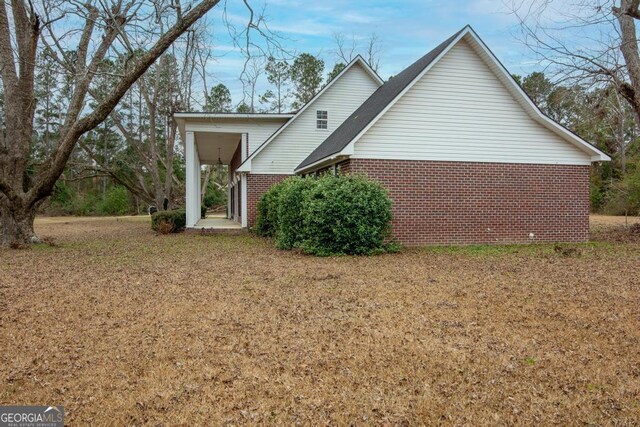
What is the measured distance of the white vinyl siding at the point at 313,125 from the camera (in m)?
17.6

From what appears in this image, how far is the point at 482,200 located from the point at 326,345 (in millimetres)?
9740

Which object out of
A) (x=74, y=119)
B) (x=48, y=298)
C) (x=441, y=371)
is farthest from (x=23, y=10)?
(x=441, y=371)

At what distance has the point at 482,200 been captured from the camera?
13.0 meters

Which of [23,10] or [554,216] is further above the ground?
[23,10]

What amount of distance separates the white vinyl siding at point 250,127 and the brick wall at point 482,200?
649cm

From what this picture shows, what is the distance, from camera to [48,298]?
6613 millimetres

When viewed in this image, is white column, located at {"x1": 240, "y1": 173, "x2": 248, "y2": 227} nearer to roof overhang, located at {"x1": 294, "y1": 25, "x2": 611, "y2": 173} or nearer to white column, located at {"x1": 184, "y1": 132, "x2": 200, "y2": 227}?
white column, located at {"x1": 184, "y1": 132, "x2": 200, "y2": 227}

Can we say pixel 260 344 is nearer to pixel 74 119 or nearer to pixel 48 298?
pixel 48 298

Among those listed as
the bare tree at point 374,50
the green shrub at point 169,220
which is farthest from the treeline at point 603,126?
the green shrub at point 169,220

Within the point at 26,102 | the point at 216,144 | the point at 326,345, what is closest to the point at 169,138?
the point at 216,144

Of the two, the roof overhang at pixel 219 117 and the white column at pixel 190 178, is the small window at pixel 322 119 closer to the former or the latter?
the roof overhang at pixel 219 117

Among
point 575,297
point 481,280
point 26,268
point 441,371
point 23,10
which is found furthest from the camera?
point 23,10

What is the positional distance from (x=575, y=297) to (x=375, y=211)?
16.7 ft

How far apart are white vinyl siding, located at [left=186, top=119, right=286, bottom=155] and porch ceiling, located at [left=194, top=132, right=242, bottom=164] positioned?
2.31 ft
